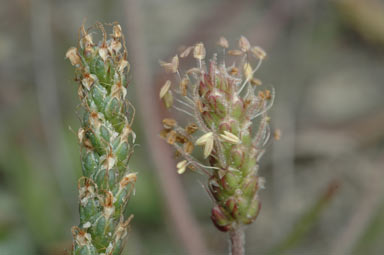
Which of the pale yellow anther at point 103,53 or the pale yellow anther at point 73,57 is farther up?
the pale yellow anther at point 103,53

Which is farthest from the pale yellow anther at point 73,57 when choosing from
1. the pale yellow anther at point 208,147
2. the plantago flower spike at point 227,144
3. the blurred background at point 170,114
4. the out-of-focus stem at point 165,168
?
the out-of-focus stem at point 165,168

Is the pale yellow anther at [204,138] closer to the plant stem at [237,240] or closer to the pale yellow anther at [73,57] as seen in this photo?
the plant stem at [237,240]

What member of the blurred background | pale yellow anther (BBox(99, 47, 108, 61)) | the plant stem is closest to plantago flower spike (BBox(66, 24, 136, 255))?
pale yellow anther (BBox(99, 47, 108, 61))

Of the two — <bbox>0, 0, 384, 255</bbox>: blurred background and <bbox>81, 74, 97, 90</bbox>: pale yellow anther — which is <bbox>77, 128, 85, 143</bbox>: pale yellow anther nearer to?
<bbox>81, 74, 97, 90</bbox>: pale yellow anther

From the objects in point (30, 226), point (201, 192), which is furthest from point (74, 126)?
point (201, 192)

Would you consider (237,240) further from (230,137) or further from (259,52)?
(259,52)

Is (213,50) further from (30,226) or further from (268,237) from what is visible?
(30,226)
